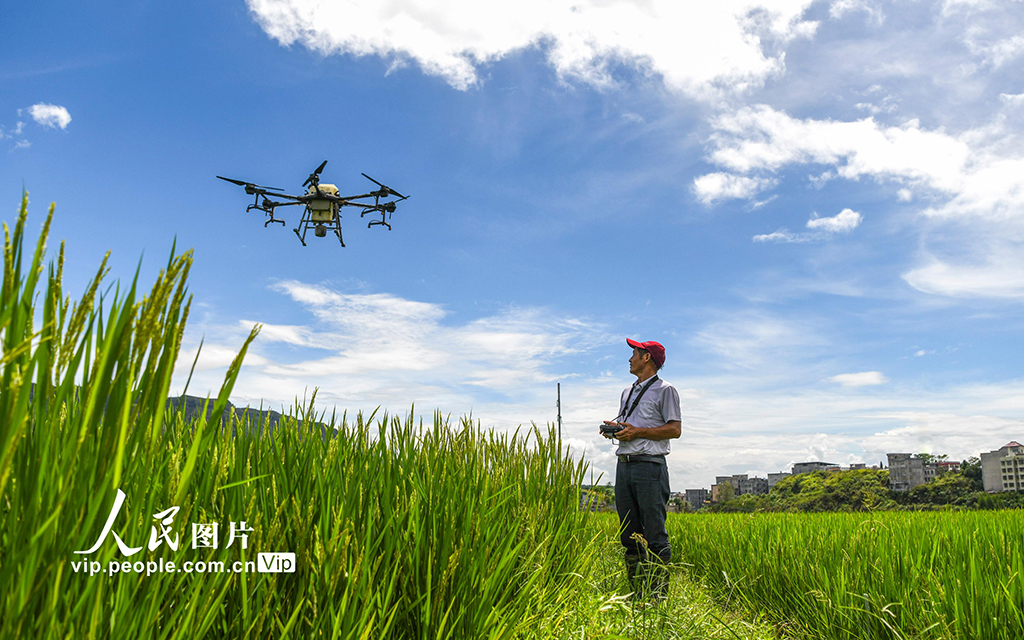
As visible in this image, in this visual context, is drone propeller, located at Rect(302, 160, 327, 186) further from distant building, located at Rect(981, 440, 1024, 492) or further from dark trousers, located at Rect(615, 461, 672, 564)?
distant building, located at Rect(981, 440, 1024, 492)

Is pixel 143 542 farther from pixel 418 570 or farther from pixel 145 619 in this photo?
pixel 418 570

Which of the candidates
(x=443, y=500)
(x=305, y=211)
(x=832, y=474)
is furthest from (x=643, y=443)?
(x=832, y=474)

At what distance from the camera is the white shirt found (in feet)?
15.7

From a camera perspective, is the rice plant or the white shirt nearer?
the rice plant

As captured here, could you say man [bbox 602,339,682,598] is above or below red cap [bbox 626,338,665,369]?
below

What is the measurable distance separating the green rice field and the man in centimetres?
38

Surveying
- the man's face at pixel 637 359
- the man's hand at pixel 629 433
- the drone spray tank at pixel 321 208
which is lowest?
the man's hand at pixel 629 433

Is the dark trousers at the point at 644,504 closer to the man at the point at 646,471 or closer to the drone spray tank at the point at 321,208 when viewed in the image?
the man at the point at 646,471

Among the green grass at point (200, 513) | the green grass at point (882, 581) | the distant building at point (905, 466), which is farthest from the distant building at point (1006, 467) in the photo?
the green grass at point (200, 513)

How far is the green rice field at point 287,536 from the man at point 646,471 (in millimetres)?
383

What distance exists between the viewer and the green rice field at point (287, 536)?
0.87 meters

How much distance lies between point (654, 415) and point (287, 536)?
11.9 feet

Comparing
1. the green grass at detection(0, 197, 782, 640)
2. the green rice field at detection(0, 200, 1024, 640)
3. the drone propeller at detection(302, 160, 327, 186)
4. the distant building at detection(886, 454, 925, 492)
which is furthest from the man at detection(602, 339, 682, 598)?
the distant building at detection(886, 454, 925, 492)

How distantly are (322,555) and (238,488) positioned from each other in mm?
322
